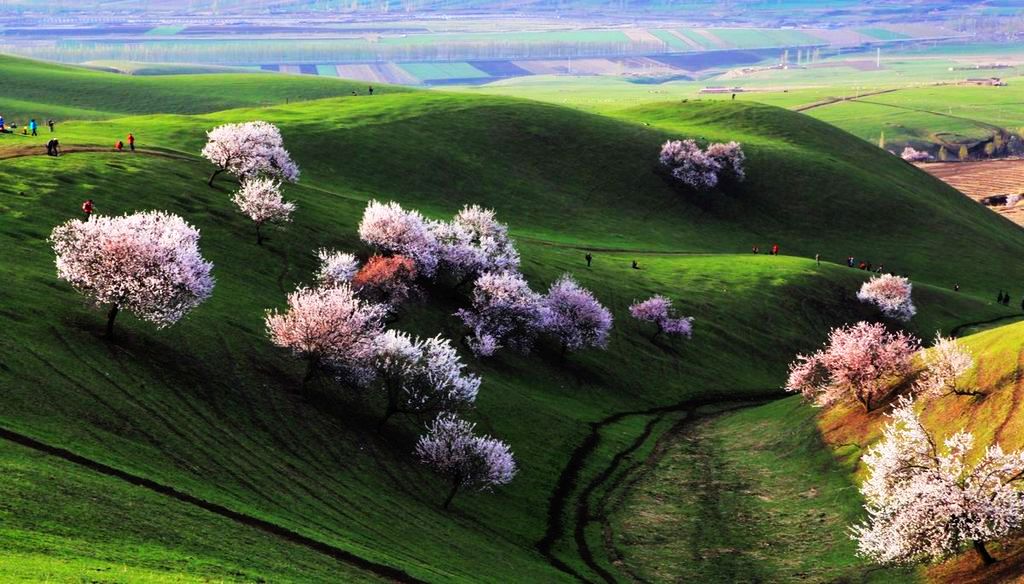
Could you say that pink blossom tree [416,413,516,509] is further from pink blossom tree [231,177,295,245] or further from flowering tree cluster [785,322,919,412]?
pink blossom tree [231,177,295,245]

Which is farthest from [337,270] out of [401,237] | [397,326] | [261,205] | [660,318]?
[660,318]

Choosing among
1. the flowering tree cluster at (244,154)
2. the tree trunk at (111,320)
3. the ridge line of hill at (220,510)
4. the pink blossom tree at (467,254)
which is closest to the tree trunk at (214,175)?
the flowering tree cluster at (244,154)

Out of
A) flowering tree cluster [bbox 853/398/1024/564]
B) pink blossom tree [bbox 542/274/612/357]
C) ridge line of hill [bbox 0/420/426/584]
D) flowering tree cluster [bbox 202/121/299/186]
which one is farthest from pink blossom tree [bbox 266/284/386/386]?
flowering tree cluster [bbox 202/121/299/186]

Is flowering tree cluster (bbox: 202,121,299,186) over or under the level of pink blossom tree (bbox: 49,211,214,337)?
over

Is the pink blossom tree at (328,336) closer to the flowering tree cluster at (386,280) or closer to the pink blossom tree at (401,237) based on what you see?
the flowering tree cluster at (386,280)

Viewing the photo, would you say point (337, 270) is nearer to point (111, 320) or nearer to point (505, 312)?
point (505, 312)

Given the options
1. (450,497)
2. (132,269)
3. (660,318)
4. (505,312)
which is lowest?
(450,497)

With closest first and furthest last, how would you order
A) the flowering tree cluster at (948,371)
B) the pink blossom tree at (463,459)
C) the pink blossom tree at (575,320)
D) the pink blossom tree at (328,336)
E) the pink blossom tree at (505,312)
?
1. the pink blossom tree at (463,459)
2. the flowering tree cluster at (948,371)
3. the pink blossom tree at (328,336)
4. the pink blossom tree at (505,312)
5. the pink blossom tree at (575,320)
